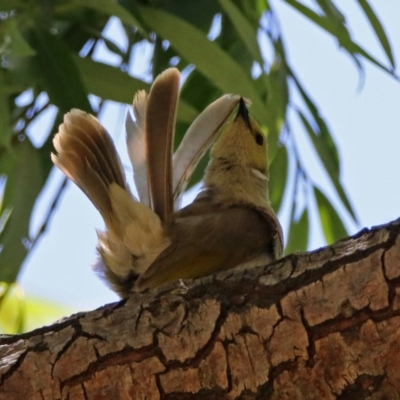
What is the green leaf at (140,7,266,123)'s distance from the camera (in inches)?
103

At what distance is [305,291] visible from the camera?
1757 millimetres

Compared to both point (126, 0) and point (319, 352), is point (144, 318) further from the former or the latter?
point (126, 0)

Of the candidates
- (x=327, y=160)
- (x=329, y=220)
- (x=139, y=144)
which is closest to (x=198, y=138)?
(x=139, y=144)

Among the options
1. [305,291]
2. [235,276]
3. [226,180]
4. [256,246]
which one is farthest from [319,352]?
[226,180]

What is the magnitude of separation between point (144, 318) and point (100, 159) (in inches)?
33.4

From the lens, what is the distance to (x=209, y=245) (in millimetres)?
2457

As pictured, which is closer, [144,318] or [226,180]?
[144,318]

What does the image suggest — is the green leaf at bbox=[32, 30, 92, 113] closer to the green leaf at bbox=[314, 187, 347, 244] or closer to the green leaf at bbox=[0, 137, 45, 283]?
the green leaf at bbox=[0, 137, 45, 283]

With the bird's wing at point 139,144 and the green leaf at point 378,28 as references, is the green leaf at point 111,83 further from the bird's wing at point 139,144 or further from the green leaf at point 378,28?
the green leaf at point 378,28

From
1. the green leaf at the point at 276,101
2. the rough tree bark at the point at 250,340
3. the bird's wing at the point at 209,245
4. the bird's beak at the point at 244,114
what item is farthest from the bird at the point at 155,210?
the rough tree bark at the point at 250,340

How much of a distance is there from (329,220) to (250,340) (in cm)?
146

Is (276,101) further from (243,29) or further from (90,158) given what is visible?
(90,158)

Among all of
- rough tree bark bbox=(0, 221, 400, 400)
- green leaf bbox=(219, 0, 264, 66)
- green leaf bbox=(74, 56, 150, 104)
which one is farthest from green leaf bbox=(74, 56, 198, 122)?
rough tree bark bbox=(0, 221, 400, 400)

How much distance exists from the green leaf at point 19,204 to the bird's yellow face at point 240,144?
0.58 m
